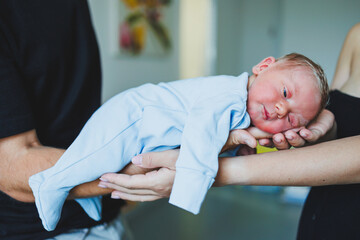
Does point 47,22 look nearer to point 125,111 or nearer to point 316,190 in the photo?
point 125,111

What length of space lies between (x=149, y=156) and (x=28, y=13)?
2.14 feet

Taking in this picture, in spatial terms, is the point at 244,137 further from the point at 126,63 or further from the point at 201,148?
the point at 126,63

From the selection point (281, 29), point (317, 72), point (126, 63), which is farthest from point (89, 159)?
point (281, 29)

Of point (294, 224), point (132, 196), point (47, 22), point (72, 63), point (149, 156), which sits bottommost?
point (294, 224)

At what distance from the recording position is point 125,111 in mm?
946

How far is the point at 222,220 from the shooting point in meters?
3.11

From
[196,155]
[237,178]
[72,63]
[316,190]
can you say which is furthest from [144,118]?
[316,190]

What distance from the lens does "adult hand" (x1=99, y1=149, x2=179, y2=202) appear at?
2.74 feet

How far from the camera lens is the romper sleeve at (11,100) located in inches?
32.9

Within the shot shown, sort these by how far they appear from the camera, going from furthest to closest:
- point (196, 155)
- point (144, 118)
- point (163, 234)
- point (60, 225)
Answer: point (163, 234), point (60, 225), point (144, 118), point (196, 155)

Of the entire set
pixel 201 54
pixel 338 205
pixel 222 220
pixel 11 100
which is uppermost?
pixel 11 100

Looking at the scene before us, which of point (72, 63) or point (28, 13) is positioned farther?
point (72, 63)

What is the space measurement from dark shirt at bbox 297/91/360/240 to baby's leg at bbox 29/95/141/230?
2.08 ft

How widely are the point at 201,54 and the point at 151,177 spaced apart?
4025 millimetres
